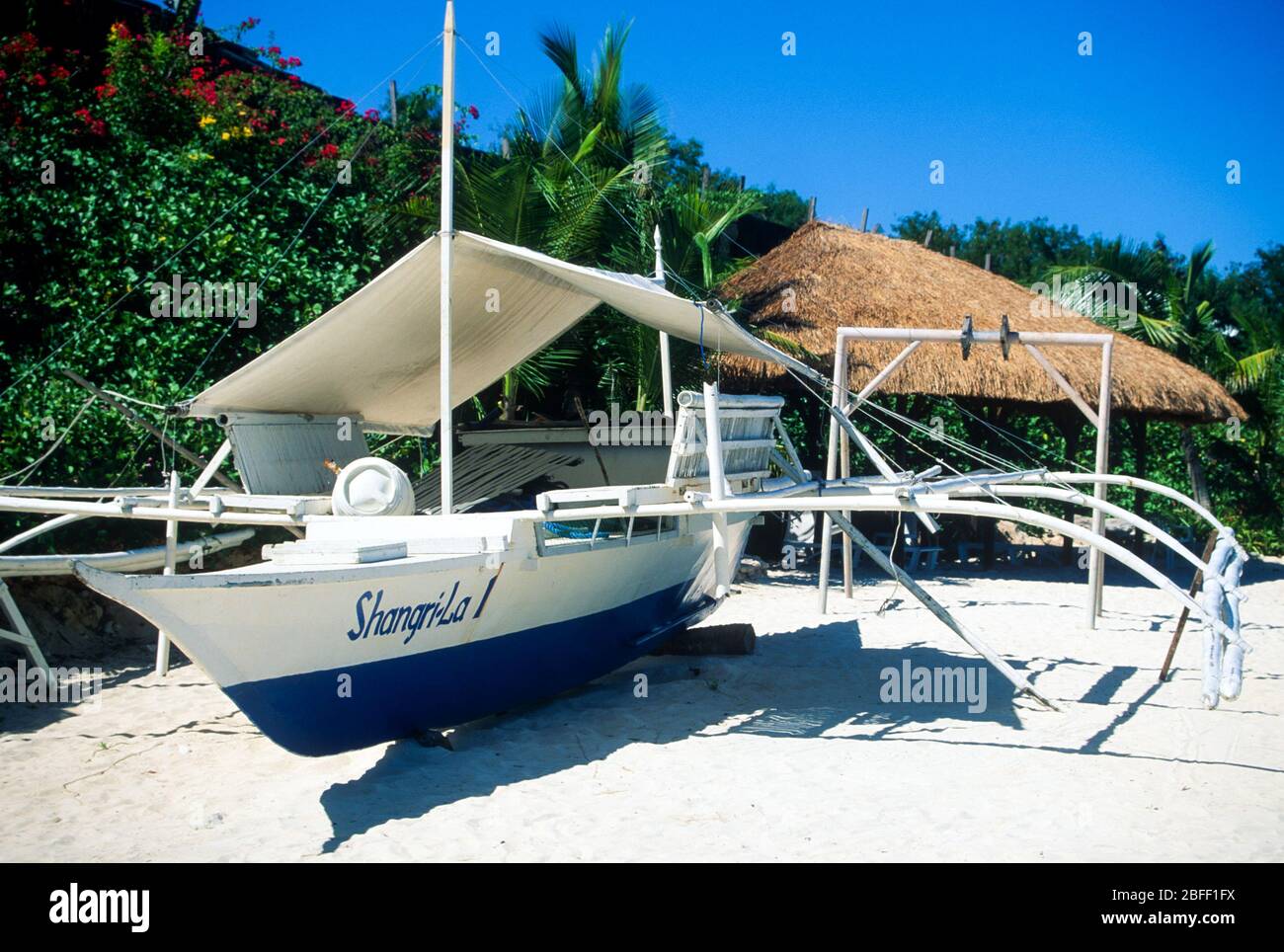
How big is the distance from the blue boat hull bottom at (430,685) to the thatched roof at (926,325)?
6540mm

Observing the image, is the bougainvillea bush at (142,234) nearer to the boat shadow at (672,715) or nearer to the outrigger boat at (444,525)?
the outrigger boat at (444,525)

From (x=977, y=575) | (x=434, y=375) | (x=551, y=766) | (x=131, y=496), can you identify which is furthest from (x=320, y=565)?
(x=977, y=575)

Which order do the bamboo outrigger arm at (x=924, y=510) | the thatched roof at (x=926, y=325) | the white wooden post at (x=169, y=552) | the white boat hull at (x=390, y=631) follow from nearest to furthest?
the white boat hull at (x=390, y=631) → the bamboo outrigger arm at (x=924, y=510) → the white wooden post at (x=169, y=552) → the thatched roof at (x=926, y=325)

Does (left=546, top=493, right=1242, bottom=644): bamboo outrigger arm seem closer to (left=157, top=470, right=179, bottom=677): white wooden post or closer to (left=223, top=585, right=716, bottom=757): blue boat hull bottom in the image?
(left=223, top=585, right=716, bottom=757): blue boat hull bottom

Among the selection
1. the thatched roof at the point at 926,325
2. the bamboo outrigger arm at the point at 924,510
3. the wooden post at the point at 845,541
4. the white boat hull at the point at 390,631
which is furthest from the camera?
the thatched roof at the point at 926,325

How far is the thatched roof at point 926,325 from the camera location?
13.0m

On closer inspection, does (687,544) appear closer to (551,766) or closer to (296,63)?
(551,766)

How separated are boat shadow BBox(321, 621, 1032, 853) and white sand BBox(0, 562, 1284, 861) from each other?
0.07 feet

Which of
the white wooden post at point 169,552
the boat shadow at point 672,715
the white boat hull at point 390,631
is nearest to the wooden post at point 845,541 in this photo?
the boat shadow at point 672,715

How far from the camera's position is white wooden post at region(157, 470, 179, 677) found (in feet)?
21.0

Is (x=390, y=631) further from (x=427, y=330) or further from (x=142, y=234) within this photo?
→ (x=142, y=234)

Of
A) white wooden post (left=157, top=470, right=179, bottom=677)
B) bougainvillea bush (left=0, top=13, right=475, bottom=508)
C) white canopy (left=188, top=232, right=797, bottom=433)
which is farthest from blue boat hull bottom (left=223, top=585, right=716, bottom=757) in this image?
bougainvillea bush (left=0, top=13, right=475, bottom=508)

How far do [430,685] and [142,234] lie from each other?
602 centimetres

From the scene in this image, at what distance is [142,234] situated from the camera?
964 cm
